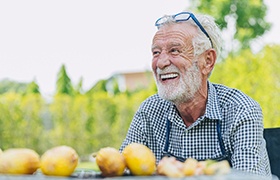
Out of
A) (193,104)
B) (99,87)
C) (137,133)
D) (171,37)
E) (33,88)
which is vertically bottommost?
(99,87)

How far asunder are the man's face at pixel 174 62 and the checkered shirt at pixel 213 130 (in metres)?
0.11

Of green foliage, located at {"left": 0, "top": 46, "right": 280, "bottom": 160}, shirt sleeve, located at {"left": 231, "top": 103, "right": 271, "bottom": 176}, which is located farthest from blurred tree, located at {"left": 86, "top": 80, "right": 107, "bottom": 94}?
shirt sleeve, located at {"left": 231, "top": 103, "right": 271, "bottom": 176}

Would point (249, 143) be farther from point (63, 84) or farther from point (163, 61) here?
point (63, 84)

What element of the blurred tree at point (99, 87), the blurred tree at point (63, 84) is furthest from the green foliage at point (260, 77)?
the blurred tree at point (63, 84)

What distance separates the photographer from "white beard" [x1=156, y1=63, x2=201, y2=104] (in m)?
1.85

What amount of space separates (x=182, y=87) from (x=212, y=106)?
127 millimetres

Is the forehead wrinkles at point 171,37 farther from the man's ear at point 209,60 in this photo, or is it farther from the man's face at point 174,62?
the man's ear at point 209,60

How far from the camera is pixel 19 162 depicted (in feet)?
3.60

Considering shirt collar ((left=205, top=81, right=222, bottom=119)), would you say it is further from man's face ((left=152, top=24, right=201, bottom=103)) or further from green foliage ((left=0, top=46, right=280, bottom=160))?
green foliage ((left=0, top=46, right=280, bottom=160))

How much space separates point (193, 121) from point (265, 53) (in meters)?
5.78

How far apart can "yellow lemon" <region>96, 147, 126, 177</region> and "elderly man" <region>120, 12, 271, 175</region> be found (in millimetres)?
629

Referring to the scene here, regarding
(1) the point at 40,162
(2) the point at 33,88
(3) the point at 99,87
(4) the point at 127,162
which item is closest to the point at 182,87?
(4) the point at 127,162

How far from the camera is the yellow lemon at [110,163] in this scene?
114 centimetres

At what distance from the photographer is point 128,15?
60.3ft
